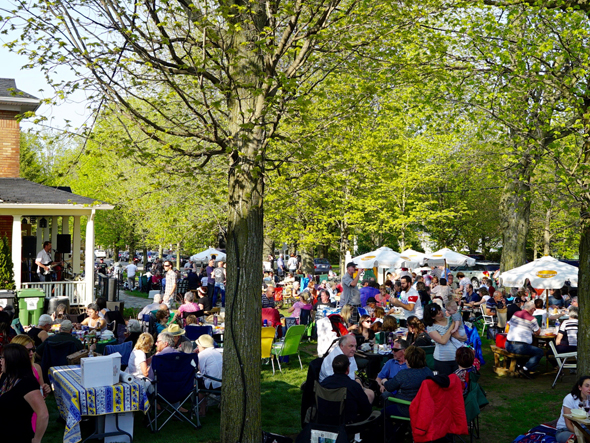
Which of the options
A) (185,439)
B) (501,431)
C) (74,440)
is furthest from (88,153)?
(501,431)

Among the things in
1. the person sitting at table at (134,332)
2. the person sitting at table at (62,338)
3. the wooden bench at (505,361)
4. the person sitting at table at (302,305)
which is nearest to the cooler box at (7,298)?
the person sitting at table at (62,338)

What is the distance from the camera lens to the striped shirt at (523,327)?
1116 centimetres

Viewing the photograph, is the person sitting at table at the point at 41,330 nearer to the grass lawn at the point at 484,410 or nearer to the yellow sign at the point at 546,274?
the grass lawn at the point at 484,410

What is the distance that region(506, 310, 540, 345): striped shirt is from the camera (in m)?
11.2

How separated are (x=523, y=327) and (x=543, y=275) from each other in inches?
211

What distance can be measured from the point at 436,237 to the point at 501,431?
37.1 m

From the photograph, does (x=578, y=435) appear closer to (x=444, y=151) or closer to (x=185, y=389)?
(x=185, y=389)

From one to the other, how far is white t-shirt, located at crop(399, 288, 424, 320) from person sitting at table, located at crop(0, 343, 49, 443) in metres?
8.92

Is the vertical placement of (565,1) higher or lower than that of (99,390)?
higher

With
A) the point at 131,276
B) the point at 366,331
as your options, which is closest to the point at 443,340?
the point at 366,331

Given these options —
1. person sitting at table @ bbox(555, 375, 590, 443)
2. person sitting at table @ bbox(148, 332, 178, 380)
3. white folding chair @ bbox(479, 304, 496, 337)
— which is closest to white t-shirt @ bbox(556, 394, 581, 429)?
person sitting at table @ bbox(555, 375, 590, 443)

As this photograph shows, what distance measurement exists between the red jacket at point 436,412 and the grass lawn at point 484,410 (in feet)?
5.34

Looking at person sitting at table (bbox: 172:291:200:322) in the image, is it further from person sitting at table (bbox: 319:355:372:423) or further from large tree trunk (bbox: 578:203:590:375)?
large tree trunk (bbox: 578:203:590:375)

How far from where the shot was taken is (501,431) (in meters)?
8.09
